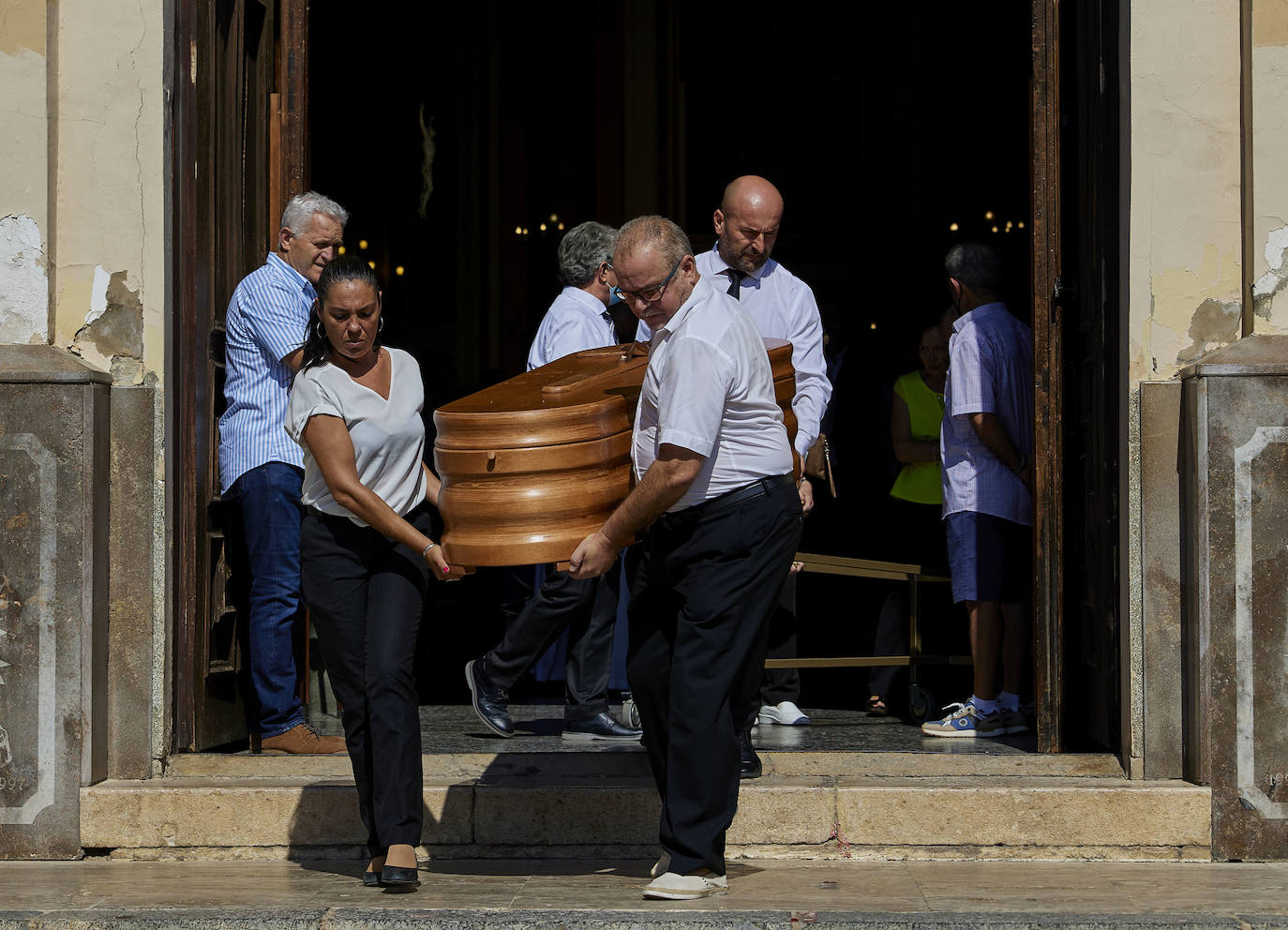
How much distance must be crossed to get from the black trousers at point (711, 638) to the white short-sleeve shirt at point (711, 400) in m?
0.09

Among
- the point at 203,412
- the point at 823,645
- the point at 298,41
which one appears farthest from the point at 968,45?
the point at 203,412

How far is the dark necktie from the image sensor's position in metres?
6.15

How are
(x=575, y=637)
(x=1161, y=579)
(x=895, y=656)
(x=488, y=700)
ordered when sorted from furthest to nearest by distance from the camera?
(x=895, y=656) → (x=575, y=637) → (x=488, y=700) → (x=1161, y=579)

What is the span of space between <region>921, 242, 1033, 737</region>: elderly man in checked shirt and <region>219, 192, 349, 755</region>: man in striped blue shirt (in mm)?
2439

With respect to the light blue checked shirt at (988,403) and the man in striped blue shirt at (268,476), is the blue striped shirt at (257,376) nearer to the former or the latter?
the man in striped blue shirt at (268,476)

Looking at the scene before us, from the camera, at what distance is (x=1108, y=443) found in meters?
5.86

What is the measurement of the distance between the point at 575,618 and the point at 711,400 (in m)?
2.09

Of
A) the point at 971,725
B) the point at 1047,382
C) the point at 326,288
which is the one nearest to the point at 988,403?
the point at 1047,382

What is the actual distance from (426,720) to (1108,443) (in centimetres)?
304

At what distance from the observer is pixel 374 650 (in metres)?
5.05

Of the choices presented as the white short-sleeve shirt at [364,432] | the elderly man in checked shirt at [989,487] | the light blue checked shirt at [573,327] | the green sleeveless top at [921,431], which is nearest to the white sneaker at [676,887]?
the white short-sleeve shirt at [364,432]

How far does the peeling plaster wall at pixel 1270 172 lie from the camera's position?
562 centimetres

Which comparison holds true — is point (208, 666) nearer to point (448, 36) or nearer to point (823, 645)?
→ point (823, 645)

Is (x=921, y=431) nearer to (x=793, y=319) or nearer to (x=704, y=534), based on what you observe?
(x=793, y=319)
